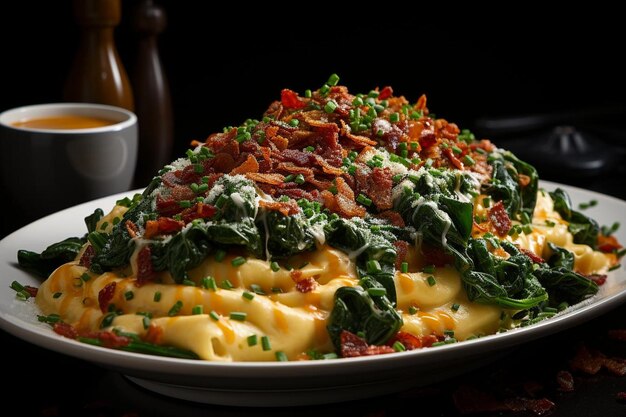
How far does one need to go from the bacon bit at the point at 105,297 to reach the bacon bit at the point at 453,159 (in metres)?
2.17

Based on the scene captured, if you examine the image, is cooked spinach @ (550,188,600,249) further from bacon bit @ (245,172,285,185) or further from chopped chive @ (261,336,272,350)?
chopped chive @ (261,336,272,350)

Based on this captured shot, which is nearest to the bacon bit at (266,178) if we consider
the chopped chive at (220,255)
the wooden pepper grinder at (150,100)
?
the chopped chive at (220,255)

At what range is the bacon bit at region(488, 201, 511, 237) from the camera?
5715 millimetres

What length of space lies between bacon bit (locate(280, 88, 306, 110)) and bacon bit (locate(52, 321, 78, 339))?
1.92 metres

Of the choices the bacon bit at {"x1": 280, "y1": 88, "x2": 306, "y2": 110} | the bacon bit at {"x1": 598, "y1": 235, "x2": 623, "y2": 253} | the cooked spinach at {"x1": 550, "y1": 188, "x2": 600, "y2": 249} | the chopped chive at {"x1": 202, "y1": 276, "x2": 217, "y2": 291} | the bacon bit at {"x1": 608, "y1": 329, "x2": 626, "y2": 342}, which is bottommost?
the bacon bit at {"x1": 608, "y1": 329, "x2": 626, "y2": 342}

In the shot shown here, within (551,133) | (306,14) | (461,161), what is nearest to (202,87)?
(306,14)

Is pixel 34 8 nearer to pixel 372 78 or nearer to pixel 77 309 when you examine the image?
pixel 372 78

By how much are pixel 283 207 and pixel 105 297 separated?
37.3 inches

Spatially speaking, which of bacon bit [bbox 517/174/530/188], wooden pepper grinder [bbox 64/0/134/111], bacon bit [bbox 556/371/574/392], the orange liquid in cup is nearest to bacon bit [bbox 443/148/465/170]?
bacon bit [bbox 517/174/530/188]

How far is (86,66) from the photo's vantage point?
8211mm

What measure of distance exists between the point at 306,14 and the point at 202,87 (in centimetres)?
139

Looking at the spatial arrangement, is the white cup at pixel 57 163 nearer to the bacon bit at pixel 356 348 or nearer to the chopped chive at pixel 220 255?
the chopped chive at pixel 220 255

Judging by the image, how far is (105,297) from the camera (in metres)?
4.73

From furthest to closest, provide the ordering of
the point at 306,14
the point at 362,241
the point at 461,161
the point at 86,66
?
the point at 306,14
the point at 86,66
the point at 461,161
the point at 362,241
